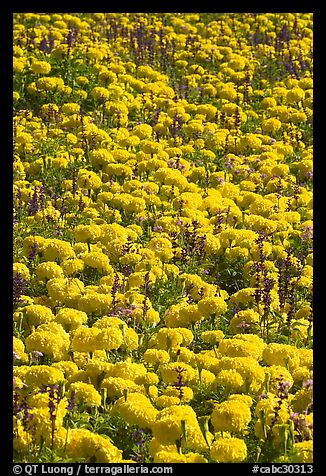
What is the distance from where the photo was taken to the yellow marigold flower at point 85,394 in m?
4.08

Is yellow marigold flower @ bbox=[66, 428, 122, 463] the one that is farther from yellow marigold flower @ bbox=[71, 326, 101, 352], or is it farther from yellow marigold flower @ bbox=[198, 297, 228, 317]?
yellow marigold flower @ bbox=[198, 297, 228, 317]

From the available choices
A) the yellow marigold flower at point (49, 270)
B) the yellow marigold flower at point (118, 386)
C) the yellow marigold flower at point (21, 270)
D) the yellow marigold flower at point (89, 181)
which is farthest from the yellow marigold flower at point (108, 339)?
the yellow marigold flower at point (89, 181)

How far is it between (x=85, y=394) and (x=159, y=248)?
209 cm

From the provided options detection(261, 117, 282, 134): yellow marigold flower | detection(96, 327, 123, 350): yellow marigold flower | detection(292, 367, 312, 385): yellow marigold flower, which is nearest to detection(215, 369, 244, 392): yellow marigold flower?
detection(292, 367, 312, 385): yellow marigold flower

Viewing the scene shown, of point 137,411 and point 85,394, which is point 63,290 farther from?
point 137,411

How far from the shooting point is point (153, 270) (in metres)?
5.74

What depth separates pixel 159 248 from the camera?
236 inches

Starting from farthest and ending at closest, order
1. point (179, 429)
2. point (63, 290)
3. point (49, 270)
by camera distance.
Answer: point (49, 270), point (63, 290), point (179, 429)

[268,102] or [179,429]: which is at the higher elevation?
[268,102]

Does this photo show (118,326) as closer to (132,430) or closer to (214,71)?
(132,430)

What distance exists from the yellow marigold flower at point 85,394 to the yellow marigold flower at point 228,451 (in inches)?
28.1

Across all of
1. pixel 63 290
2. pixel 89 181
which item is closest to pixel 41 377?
pixel 63 290

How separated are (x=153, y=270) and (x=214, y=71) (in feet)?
20.1

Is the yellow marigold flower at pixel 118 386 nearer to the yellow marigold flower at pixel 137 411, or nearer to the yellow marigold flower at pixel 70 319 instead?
the yellow marigold flower at pixel 137 411
